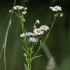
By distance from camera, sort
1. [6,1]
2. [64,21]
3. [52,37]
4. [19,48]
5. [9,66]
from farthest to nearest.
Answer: [6,1] < [64,21] < [52,37] < [19,48] < [9,66]

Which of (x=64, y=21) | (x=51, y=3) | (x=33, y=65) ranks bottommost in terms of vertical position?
(x=33, y=65)

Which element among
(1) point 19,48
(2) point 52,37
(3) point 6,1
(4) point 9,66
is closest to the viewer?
(4) point 9,66

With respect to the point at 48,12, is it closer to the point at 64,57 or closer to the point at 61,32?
the point at 61,32

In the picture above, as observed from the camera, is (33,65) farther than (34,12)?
No

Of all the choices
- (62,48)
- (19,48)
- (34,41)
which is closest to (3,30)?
(19,48)

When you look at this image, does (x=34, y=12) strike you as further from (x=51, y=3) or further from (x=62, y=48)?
(x=62, y=48)

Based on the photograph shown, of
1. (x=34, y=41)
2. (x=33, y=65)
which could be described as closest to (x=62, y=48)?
(x=33, y=65)

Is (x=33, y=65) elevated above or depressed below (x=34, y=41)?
below
